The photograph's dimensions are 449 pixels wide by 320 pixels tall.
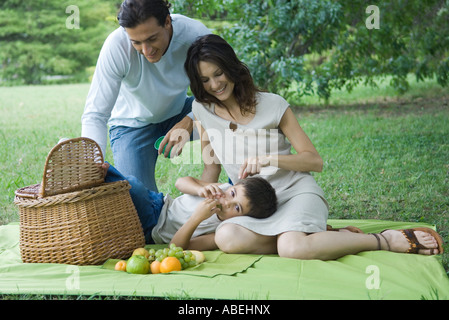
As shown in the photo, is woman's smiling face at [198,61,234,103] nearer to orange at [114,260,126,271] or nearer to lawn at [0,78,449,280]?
orange at [114,260,126,271]

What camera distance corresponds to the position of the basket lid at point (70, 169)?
9.50 feet

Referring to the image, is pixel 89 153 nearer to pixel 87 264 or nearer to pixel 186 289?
pixel 87 264

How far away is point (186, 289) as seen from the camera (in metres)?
2.52

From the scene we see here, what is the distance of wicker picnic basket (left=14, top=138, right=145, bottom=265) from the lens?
2922mm

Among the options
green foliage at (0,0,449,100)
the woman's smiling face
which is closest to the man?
the woman's smiling face

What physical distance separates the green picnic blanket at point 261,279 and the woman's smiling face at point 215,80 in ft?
3.14

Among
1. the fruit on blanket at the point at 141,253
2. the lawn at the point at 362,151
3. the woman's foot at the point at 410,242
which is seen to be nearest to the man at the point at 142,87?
the fruit on blanket at the point at 141,253

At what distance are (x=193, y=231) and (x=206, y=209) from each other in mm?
172

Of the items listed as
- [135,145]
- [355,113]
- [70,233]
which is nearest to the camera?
[70,233]

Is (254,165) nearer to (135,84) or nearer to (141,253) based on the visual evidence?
(141,253)

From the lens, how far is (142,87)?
3844 millimetres
